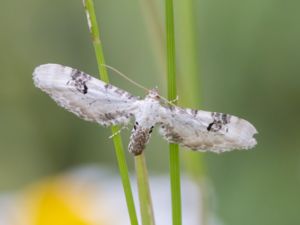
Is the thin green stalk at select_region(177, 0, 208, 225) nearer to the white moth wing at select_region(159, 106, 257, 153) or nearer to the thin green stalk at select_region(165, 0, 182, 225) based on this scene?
the white moth wing at select_region(159, 106, 257, 153)

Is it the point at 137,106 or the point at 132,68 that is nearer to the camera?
the point at 137,106

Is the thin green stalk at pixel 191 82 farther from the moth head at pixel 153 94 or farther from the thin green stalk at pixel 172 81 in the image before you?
the thin green stalk at pixel 172 81

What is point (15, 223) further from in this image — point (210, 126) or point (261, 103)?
point (261, 103)

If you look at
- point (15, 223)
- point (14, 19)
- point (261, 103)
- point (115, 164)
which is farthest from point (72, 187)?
point (14, 19)

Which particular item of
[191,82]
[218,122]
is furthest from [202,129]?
[191,82]

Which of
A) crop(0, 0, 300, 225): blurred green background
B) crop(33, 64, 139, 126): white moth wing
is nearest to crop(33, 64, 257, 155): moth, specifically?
crop(33, 64, 139, 126): white moth wing

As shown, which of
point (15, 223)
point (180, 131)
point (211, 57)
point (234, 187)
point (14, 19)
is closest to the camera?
point (180, 131)

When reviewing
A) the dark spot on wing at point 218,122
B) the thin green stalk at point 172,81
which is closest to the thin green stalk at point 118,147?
the thin green stalk at point 172,81
